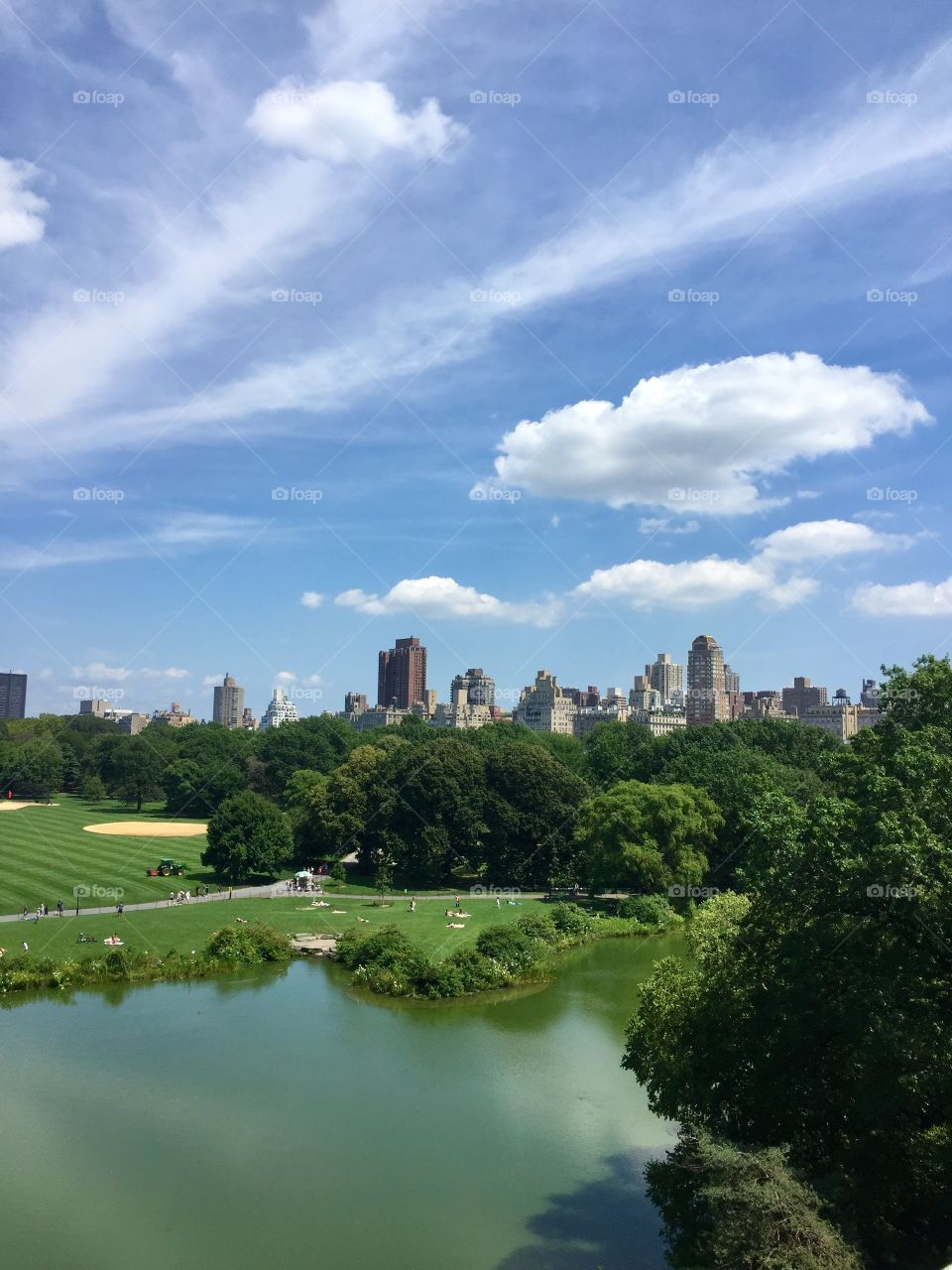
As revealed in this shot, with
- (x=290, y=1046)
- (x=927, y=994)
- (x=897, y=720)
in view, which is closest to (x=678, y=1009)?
(x=927, y=994)

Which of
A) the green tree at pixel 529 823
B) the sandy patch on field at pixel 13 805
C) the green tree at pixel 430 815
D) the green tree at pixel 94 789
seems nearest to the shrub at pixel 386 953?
the green tree at pixel 430 815

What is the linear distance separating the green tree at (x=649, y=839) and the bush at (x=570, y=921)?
4.50 m

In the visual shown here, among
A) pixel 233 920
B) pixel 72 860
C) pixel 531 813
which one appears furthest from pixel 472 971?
pixel 72 860

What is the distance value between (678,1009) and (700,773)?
141 ft

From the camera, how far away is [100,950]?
37.4 meters

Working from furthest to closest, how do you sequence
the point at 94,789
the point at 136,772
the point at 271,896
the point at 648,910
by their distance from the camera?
1. the point at 94,789
2. the point at 136,772
3. the point at 271,896
4. the point at 648,910

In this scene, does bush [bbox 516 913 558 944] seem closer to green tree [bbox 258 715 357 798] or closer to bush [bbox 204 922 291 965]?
bush [bbox 204 922 291 965]

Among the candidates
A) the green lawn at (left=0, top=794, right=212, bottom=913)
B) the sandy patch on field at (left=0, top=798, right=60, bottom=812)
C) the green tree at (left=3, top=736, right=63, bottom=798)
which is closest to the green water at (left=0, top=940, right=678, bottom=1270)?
the green lawn at (left=0, top=794, right=212, bottom=913)

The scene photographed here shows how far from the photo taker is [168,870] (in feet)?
187

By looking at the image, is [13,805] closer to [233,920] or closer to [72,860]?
[72,860]

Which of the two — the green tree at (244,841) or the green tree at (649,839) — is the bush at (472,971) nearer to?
the green tree at (649,839)

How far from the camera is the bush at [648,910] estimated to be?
155ft

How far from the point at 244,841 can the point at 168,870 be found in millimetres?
5096

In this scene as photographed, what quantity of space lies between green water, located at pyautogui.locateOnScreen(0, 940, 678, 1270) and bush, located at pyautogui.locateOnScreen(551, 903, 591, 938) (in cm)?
1116
